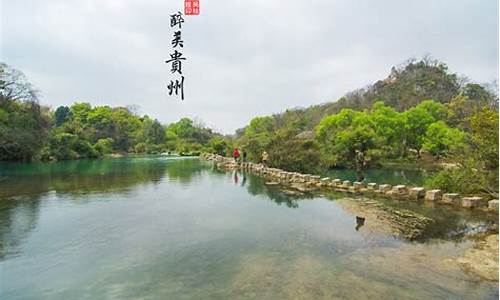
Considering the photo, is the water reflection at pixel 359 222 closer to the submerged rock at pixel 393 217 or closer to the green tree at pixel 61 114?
the submerged rock at pixel 393 217

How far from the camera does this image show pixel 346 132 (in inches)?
735

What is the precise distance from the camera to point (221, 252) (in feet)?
16.6

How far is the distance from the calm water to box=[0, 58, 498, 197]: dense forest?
2.01 meters

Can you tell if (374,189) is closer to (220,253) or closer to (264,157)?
(220,253)

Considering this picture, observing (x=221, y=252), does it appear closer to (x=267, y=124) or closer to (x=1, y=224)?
Answer: (x=1, y=224)

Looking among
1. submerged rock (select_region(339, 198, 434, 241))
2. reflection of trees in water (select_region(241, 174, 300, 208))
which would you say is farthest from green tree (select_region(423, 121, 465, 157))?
submerged rock (select_region(339, 198, 434, 241))

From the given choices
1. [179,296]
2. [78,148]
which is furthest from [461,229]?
[78,148]

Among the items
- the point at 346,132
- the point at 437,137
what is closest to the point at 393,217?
the point at 346,132

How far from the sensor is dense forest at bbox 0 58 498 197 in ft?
28.1

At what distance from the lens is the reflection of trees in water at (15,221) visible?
533cm

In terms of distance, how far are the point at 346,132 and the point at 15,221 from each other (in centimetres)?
1595

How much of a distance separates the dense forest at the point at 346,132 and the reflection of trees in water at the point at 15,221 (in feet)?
30.1

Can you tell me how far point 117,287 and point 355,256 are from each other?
3.28 meters

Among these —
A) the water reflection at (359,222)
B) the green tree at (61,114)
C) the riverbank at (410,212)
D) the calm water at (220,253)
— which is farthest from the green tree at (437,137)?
the green tree at (61,114)
